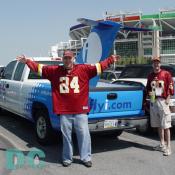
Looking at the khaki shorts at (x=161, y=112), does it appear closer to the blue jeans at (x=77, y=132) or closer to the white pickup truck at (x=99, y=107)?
the white pickup truck at (x=99, y=107)

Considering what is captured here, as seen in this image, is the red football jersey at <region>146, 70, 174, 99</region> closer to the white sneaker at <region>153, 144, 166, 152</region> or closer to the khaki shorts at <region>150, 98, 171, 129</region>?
the khaki shorts at <region>150, 98, 171, 129</region>

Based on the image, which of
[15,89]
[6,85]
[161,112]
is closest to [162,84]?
[161,112]

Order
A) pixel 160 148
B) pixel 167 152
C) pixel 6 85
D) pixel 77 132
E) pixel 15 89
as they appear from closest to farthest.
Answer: pixel 77 132 < pixel 167 152 < pixel 160 148 < pixel 15 89 < pixel 6 85

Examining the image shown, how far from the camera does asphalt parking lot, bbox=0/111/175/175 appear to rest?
6219 millimetres

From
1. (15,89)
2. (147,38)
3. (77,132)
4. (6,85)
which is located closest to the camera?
(77,132)

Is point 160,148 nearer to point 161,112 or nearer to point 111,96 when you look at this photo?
point 161,112

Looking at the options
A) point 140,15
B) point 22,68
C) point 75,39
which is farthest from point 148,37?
point 22,68

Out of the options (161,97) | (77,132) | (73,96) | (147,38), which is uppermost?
(147,38)

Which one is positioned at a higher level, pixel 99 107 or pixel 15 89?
pixel 15 89

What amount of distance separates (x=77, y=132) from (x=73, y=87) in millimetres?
742

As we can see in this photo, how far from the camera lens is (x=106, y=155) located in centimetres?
725

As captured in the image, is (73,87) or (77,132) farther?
(77,132)

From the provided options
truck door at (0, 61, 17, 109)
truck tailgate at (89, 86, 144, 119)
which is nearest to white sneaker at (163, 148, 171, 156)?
truck tailgate at (89, 86, 144, 119)

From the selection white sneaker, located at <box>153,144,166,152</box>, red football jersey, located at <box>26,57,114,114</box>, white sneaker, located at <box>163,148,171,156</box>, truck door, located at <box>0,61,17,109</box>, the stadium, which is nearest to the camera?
red football jersey, located at <box>26,57,114,114</box>
